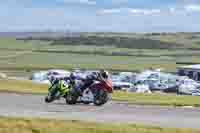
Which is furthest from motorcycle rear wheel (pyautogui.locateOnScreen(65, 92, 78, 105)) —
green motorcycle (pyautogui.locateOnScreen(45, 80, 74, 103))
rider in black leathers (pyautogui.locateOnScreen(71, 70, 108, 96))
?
rider in black leathers (pyautogui.locateOnScreen(71, 70, 108, 96))

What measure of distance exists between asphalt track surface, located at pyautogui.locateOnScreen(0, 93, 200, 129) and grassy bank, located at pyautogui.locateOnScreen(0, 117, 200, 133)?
1.35 m

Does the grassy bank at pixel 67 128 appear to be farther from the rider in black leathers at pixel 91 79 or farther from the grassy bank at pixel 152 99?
the grassy bank at pixel 152 99

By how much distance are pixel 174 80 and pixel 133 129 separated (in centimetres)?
5076

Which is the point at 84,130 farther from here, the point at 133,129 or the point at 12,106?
the point at 12,106

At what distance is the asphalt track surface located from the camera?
16.9 m

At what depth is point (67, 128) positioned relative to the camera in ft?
46.2

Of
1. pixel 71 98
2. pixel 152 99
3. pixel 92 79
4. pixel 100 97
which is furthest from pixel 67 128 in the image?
pixel 152 99

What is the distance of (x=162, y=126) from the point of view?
15.3 metres

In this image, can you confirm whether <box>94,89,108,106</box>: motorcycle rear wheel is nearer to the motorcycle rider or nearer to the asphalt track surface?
the asphalt track surface

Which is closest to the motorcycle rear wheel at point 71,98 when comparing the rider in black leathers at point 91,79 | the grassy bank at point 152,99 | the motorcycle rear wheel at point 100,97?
the rider in black leathers at point 91,79

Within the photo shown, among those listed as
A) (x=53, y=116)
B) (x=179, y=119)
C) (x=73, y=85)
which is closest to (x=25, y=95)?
(x=73, y=85)

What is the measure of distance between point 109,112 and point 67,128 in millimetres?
5543

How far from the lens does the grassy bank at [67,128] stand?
1370cm

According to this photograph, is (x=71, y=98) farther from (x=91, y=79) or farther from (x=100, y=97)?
(x=100, y=97)
